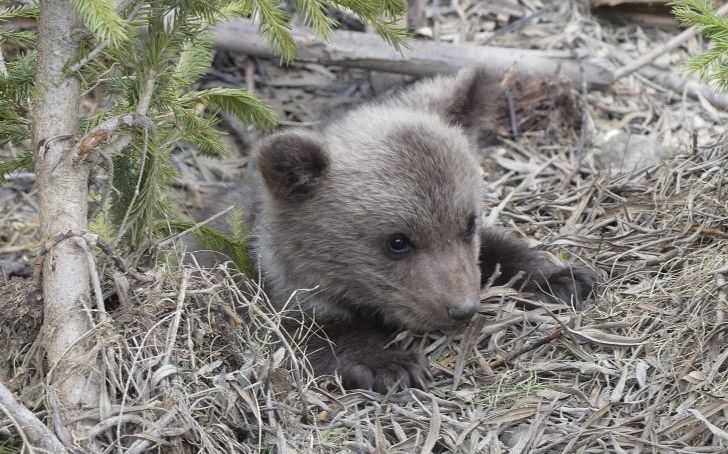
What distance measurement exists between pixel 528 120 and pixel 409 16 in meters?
1.56

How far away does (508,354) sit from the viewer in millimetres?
5105

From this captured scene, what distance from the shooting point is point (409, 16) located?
884 cm

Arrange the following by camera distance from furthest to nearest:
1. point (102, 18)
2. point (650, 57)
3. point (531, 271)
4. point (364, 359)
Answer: point (650, 57), point (531, 271), point (364, 359), point (102, 18)

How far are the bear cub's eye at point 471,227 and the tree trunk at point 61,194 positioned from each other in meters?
2.24

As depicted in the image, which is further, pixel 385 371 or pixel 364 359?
pixel 364 359

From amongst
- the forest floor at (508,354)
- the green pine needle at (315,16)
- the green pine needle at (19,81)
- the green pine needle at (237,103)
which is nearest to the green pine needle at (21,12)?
A: the green pine needle at (19,81)

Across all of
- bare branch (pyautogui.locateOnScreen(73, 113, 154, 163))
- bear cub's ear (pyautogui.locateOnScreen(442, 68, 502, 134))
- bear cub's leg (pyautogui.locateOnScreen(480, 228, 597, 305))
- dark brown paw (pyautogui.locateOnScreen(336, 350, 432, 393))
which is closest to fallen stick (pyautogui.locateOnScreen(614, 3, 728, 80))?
bear cub's ear (pyautogui.locateOnScreen(442, 68, 502, 134))

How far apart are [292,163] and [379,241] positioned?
2.19 feet

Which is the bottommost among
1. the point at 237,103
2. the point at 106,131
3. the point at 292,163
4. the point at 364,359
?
the point at 364,359

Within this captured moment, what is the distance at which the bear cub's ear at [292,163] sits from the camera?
5.33m

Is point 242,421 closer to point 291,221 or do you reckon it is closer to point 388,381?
point 388,381

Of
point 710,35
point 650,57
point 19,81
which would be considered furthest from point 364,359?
point 650,57

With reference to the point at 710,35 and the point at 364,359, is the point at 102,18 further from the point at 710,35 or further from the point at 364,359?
the point at 710,35

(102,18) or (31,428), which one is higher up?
(102,18)
